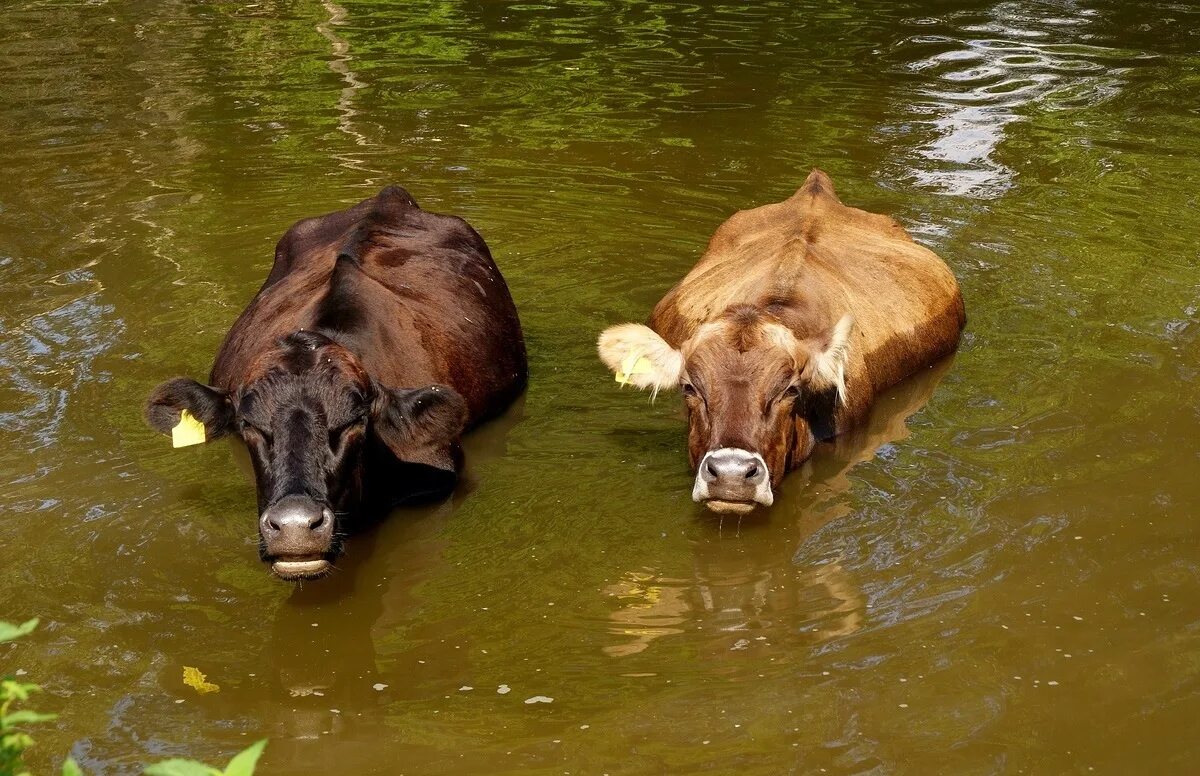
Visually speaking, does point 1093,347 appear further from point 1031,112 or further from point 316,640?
point 1031,112

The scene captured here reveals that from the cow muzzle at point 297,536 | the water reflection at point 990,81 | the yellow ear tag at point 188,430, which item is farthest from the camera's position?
the water reflection at point 990,81

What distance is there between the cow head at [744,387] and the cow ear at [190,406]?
7.22ft

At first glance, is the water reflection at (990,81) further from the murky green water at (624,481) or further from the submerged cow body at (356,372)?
the submerged cow body at (356,372)

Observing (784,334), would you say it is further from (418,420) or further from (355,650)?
(355,650)

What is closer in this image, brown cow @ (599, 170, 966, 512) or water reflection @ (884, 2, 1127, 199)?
brown cow @ (599, 170, 966, 512)

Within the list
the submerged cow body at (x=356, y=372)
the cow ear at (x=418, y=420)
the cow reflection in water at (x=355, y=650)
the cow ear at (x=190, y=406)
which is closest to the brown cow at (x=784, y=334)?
the submerged cow body at (x=356, y=372)

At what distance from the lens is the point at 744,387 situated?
25.8ft

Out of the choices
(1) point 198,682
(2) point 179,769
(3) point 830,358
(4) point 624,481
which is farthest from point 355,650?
(2) point 179,769

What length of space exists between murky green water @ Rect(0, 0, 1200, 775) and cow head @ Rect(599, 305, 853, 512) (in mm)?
286

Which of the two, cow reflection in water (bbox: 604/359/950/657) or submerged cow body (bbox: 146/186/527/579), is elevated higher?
submerged cow body (bbox: 146/186/527/579)

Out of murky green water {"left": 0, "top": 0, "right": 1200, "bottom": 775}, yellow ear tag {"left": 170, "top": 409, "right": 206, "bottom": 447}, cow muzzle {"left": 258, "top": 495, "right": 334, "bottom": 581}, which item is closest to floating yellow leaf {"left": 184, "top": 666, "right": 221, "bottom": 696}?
murky green water {"left": 0, "top": 0, "right": 1200, "bottom": 775}

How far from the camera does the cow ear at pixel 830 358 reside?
8344 mm

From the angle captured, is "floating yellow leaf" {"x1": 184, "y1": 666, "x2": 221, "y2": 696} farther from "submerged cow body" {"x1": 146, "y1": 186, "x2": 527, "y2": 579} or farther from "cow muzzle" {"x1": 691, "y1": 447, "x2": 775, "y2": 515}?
"cow muzzle" {"x1": 691, "y1": 447, "x2": 775, "y2": 515}

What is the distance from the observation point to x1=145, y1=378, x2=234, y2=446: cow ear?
7430 millimetres
